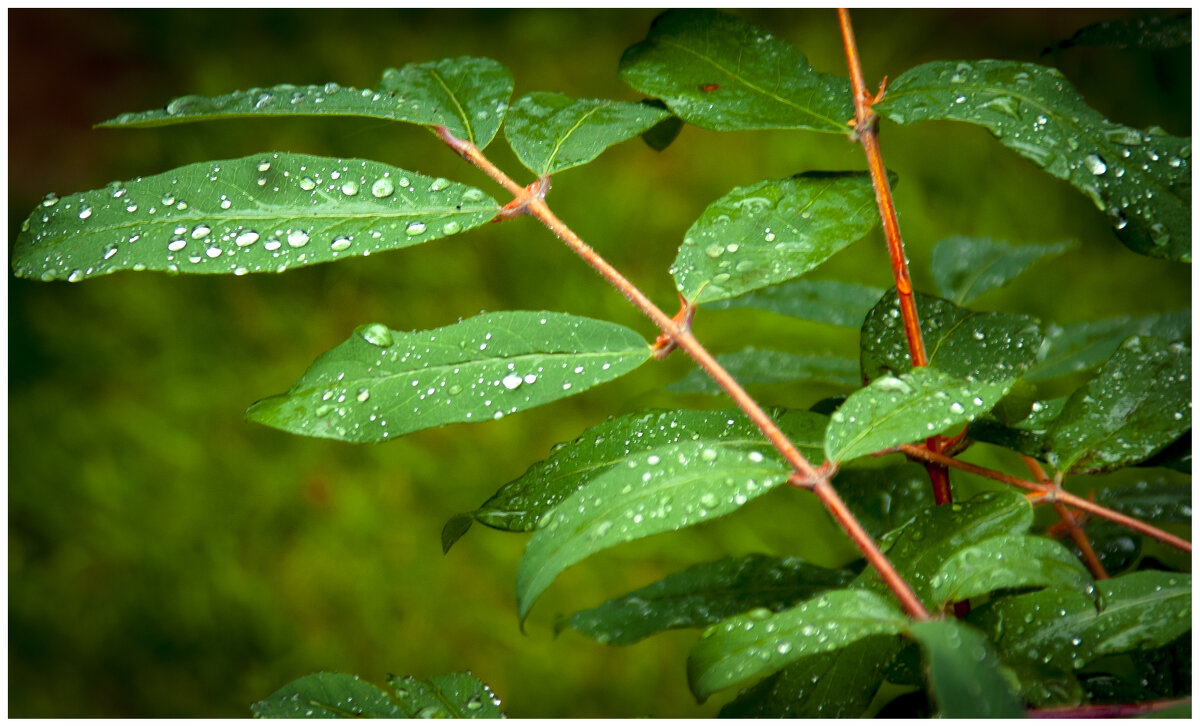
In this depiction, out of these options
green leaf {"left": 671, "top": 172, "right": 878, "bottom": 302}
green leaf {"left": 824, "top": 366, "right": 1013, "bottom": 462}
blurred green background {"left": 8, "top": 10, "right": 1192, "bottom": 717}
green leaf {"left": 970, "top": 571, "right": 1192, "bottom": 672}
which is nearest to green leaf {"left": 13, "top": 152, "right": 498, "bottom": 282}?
green leaf {"left": 671, "top": 172, "right": 878, "bottom": 302}

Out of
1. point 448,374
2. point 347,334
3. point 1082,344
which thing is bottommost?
point 347,334

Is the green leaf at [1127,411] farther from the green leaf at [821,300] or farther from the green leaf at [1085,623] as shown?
the green leaf at [821,300]

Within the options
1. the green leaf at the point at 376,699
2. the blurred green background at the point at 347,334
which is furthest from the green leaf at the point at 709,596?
the blurred green background at the point at 347,334

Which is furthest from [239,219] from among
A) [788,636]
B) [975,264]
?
[975,264]

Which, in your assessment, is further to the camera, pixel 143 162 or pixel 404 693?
pixel 143 162

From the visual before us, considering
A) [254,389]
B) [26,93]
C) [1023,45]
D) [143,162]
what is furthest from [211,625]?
[1023,45]

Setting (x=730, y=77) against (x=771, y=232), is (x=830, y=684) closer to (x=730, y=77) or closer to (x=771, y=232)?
(x=771, y=232)

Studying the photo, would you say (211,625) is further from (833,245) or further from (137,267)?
(833,245)
